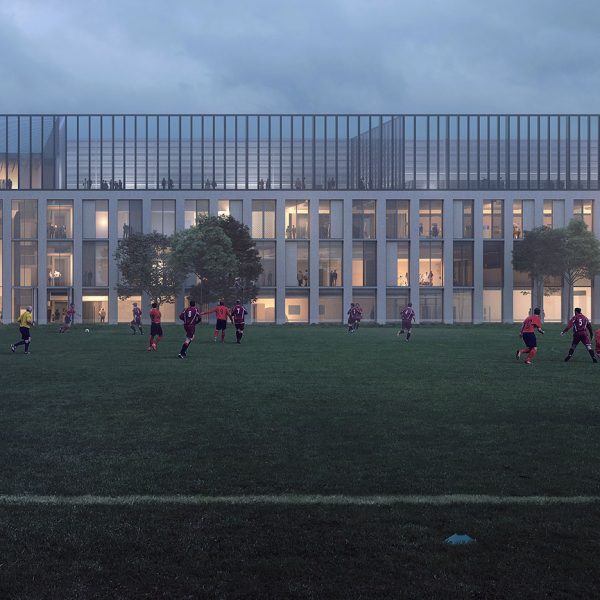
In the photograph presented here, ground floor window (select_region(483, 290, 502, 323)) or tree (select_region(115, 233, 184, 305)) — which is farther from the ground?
tree (select_region(115, 233, 184, 305))

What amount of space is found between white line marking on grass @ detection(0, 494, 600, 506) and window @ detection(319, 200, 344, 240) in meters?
65.2

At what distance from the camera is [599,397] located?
45.0ft

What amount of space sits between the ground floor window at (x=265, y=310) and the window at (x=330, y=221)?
8.38 metres

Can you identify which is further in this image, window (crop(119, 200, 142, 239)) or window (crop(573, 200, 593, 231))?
window (crop(573, 200, 593, 231))

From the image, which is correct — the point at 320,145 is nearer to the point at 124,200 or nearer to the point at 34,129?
the point at 124,200

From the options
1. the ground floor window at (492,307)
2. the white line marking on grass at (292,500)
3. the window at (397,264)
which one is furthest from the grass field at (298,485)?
the ground floor window at (492,307)

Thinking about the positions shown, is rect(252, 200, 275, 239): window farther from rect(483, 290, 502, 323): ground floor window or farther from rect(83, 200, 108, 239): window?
rect(483, 290, 502, 323): ground floor window

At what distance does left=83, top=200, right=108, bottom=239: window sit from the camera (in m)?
70.2

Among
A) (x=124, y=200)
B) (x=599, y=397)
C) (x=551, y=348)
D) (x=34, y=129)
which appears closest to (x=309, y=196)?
(x=124, y=200)

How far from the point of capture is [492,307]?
70.6 m

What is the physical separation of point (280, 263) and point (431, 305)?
15.9 metres

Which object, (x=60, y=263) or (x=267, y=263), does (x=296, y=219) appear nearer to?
(x=267, y=263)

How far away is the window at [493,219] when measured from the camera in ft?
233

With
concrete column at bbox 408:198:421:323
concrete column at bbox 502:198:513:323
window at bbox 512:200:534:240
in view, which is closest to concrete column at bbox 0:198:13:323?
concrete column at bbox 408:198:421:323
